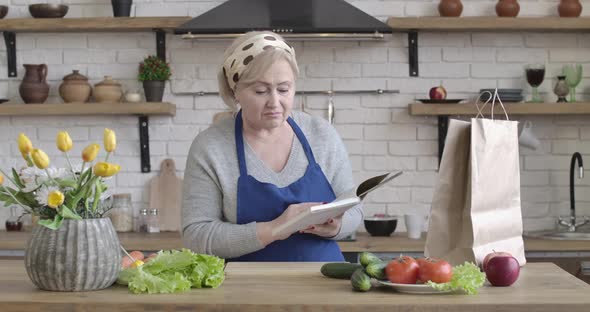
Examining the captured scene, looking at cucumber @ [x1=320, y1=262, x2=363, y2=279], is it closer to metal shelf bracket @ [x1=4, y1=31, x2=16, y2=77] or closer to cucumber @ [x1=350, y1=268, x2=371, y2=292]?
cucumber @ [x1=350, y1=268, x2=371, y2=292]

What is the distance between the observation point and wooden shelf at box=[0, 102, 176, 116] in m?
4.58

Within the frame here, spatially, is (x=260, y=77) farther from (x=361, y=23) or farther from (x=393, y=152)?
(x=393, y=152)

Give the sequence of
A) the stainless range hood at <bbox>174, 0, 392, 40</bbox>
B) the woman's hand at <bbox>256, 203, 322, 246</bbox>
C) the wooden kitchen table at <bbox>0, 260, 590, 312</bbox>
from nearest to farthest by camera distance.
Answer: the wooden kitchen table at <bbox>0, 260, 590, 312</bbox>
the woman's hand at <bbox>256, 203, 322, 246</bbox>
the stainless range hood at <bbox>174, 0, 392, 40</bbox>

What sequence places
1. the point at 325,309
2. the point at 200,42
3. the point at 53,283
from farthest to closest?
the point at 200,42 < the point at 53,283 < the point at 325,309

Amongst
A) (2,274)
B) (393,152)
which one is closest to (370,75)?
(393,152)

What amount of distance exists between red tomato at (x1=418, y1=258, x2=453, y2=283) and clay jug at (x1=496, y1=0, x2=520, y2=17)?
280cm

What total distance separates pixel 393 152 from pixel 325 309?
113 inches

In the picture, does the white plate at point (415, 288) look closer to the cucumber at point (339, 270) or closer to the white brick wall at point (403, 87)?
the cucumber at point (339, 270)

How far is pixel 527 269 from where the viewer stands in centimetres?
246

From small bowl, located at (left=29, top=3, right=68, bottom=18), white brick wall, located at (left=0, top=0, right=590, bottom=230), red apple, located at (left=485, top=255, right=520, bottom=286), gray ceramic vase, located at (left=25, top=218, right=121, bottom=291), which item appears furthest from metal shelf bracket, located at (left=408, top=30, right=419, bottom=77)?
gray ceramic vase, located at (left=25, top=218, right=121, bottom=291)

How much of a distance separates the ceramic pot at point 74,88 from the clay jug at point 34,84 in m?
0.10

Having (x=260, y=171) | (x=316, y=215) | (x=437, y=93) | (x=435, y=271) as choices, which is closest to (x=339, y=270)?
(x=316, y=215)

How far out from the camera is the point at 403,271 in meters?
2.09

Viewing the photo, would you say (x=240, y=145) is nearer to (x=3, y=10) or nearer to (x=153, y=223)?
(x=153, y=223)
